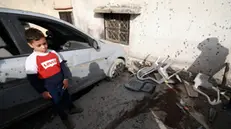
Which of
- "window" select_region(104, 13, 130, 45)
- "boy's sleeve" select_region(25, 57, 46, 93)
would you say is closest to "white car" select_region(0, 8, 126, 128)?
"boy's sleeve" select_region(25, 57, 46, 93)

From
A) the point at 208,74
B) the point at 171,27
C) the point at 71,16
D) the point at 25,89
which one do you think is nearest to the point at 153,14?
the point at 171,27

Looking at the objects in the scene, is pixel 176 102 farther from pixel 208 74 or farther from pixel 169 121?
pixel 208 74

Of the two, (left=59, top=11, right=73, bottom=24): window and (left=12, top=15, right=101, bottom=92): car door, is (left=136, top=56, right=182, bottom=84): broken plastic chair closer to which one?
(left=12, top=15, right=101, bottom=92): car door

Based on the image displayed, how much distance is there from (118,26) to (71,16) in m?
2.91

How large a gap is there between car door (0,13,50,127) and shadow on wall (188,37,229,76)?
3.66 meters

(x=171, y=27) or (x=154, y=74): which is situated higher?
(x=171, y=27)

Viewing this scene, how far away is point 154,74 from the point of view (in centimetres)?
400

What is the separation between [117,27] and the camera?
500cm

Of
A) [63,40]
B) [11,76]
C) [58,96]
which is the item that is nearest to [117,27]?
[63,40]

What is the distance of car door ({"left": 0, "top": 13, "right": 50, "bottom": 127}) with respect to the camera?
5.88 ft

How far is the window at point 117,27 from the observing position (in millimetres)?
4730

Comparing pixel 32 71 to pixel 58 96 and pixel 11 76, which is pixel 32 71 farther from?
pixel 58 96

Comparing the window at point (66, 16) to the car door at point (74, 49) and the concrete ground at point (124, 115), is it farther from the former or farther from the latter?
the concrete ground at point (124, 115)

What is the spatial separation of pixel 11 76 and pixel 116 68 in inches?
96.3
